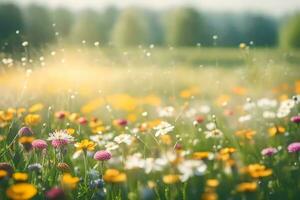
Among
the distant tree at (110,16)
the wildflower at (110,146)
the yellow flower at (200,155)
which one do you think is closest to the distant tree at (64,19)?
the distant tree at (110,16)

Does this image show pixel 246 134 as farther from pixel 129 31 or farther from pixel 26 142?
pixel 129 31

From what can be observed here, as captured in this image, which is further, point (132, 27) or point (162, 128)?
point (132, 27)

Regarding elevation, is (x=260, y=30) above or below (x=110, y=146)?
above

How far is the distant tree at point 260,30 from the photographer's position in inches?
2074

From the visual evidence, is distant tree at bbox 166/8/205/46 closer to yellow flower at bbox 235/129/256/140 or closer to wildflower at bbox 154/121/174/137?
yellow flower at bbox 235/129/256/140

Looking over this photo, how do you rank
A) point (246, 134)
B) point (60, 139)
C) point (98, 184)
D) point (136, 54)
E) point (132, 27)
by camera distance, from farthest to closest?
point (132, 27), point (136, 54), point (246, 134), point (60, 139), point (98, 184)

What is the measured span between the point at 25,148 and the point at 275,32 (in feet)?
178

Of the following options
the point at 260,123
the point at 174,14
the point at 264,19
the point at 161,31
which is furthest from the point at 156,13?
the point at 260,123

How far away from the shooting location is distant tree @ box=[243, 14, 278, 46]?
173 ft

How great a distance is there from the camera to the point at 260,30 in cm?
5419

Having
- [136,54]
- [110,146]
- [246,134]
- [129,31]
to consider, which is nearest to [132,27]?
[129,31]

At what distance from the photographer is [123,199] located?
250 centimetres

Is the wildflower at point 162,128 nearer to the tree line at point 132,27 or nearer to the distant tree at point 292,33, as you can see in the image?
the tree line at point 132,27

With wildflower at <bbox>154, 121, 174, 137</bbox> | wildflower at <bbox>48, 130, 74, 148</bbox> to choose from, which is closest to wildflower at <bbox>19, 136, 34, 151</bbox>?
wildflower at <bbox>48, 130, 74, 148</bbox>
